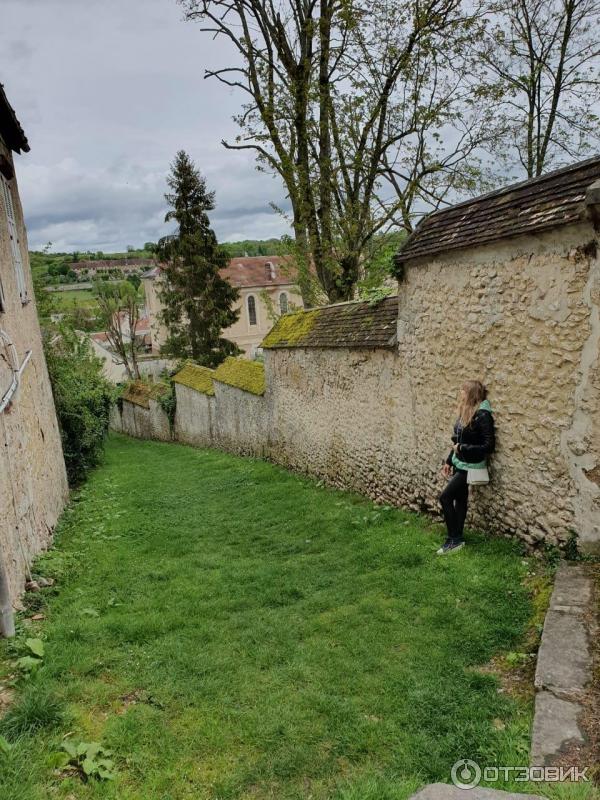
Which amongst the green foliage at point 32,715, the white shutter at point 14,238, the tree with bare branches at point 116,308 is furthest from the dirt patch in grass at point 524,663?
the tree with bare branches at point 116,308

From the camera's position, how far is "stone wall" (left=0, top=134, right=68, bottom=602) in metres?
5.29

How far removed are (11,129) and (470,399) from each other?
25.5ft

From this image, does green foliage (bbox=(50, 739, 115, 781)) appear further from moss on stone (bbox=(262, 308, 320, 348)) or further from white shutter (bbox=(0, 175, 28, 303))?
moss on stone (bbox=(262, 308, 320, 348))

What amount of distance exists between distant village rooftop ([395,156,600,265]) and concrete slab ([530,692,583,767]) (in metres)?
3.47

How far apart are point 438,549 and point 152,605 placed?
2.89 m

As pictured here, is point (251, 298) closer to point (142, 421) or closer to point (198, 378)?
point (142, 421)

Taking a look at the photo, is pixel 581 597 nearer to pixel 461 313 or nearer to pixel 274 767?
pixel 274 767

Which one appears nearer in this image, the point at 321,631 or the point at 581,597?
the point at 581,597

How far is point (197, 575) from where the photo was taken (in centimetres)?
584

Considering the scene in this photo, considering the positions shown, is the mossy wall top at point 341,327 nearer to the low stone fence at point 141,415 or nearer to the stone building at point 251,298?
the low stone fence at point 141,415

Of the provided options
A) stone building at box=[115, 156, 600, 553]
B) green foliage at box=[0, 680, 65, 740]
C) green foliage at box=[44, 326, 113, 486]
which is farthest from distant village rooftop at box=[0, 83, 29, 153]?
green foliage at box=[0, 680, 65, 740]

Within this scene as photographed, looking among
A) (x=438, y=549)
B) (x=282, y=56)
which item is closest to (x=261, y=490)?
(x=438, y=549)

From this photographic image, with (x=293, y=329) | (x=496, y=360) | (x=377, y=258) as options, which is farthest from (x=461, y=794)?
(x=377, y=258)

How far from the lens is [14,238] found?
28.6 ft
